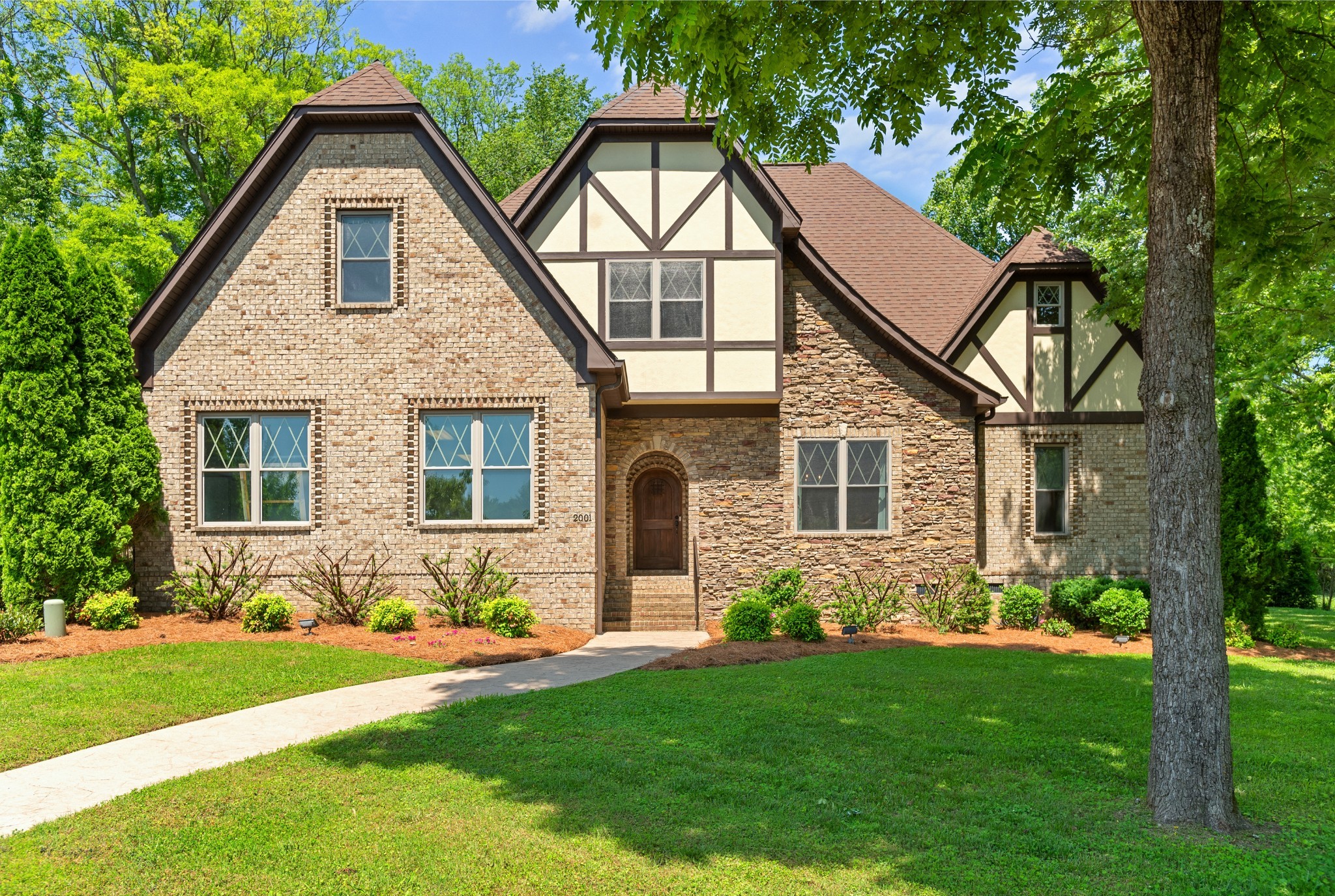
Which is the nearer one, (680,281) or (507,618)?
(507,618)

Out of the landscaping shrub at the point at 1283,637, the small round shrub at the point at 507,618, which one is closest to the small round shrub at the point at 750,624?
the small round shrub at the point at 507,618

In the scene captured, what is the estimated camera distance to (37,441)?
11.6m

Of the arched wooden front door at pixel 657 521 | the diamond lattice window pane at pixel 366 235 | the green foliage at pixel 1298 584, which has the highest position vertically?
the diamond lattice window pane at pixel 366 235

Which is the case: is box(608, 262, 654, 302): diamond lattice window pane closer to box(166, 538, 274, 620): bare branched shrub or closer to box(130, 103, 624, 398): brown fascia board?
box(130, 103, 624, 398): brown fascia board

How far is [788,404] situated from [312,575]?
8562 millimetres

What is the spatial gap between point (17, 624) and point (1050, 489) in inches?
677

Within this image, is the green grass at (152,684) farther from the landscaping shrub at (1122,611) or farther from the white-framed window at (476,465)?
the landscaping shrub at (1122,611)

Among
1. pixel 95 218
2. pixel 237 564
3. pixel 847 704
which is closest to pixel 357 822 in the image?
pixel 847 704

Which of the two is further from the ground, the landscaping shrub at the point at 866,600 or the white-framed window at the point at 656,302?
the white-framed window at the point at 656,302

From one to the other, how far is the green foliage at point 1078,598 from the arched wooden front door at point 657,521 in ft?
22.5

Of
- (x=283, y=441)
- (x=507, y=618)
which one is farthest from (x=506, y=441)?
(x=283, y=441)

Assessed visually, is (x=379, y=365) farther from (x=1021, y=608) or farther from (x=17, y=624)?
(x=1021, y=608)

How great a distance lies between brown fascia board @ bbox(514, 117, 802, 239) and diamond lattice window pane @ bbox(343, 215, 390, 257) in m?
2.26

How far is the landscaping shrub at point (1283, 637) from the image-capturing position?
13.3 m
